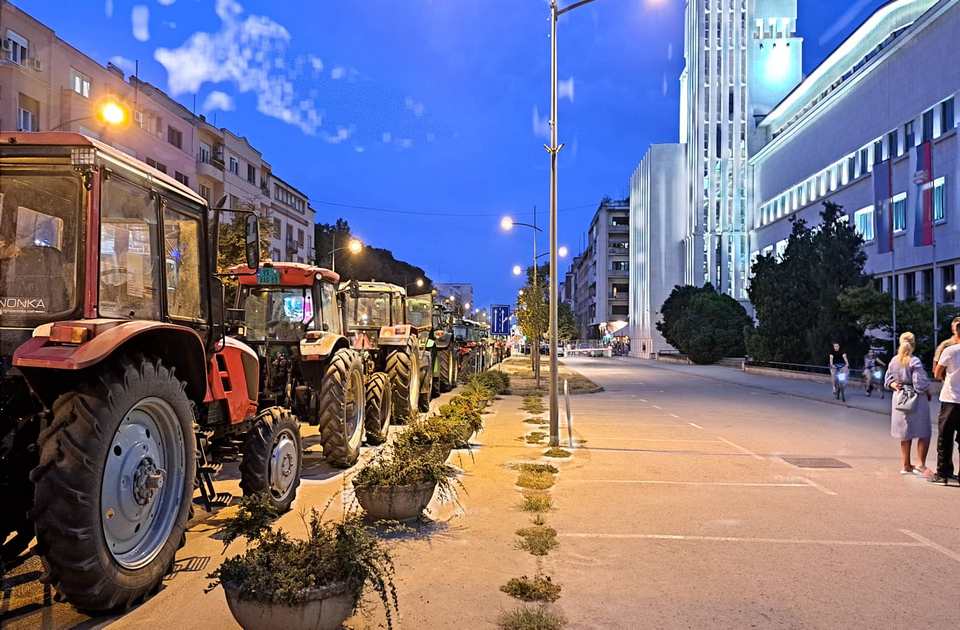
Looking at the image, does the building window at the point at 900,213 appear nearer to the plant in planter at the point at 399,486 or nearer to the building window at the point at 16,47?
the plant in planter at the point at 399,486

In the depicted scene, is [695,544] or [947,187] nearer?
[695,544]

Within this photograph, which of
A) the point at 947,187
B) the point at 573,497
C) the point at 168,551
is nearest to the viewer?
the point at 168,551

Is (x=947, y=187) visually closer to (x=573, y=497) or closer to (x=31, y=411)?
(x=573, y=497)

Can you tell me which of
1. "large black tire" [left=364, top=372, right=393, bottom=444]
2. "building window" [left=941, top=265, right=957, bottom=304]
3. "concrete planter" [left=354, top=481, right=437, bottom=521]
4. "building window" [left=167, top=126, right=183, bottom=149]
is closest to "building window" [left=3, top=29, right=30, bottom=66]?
"building window" [left=167, top=126, right=183, bottom=149]

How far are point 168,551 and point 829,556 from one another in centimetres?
519

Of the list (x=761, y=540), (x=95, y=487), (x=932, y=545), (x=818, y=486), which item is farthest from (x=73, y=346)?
(x=818, y=486)

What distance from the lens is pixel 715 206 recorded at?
68000 millimetres

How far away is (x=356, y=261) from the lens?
79.4 m

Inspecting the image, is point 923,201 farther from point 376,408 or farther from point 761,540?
point 761,540

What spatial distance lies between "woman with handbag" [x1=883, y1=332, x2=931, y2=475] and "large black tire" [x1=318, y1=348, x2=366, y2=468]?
7367 millimetres

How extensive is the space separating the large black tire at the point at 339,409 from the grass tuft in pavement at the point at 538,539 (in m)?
3.12

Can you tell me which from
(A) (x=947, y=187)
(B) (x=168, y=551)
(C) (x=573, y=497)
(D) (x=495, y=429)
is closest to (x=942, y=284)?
(A) (x=947, y=187)

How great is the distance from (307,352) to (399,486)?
2.91m

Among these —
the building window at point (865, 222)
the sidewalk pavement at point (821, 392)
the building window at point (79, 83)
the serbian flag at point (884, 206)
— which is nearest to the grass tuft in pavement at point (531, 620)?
the sidewalk pavement at point (821, 392)
